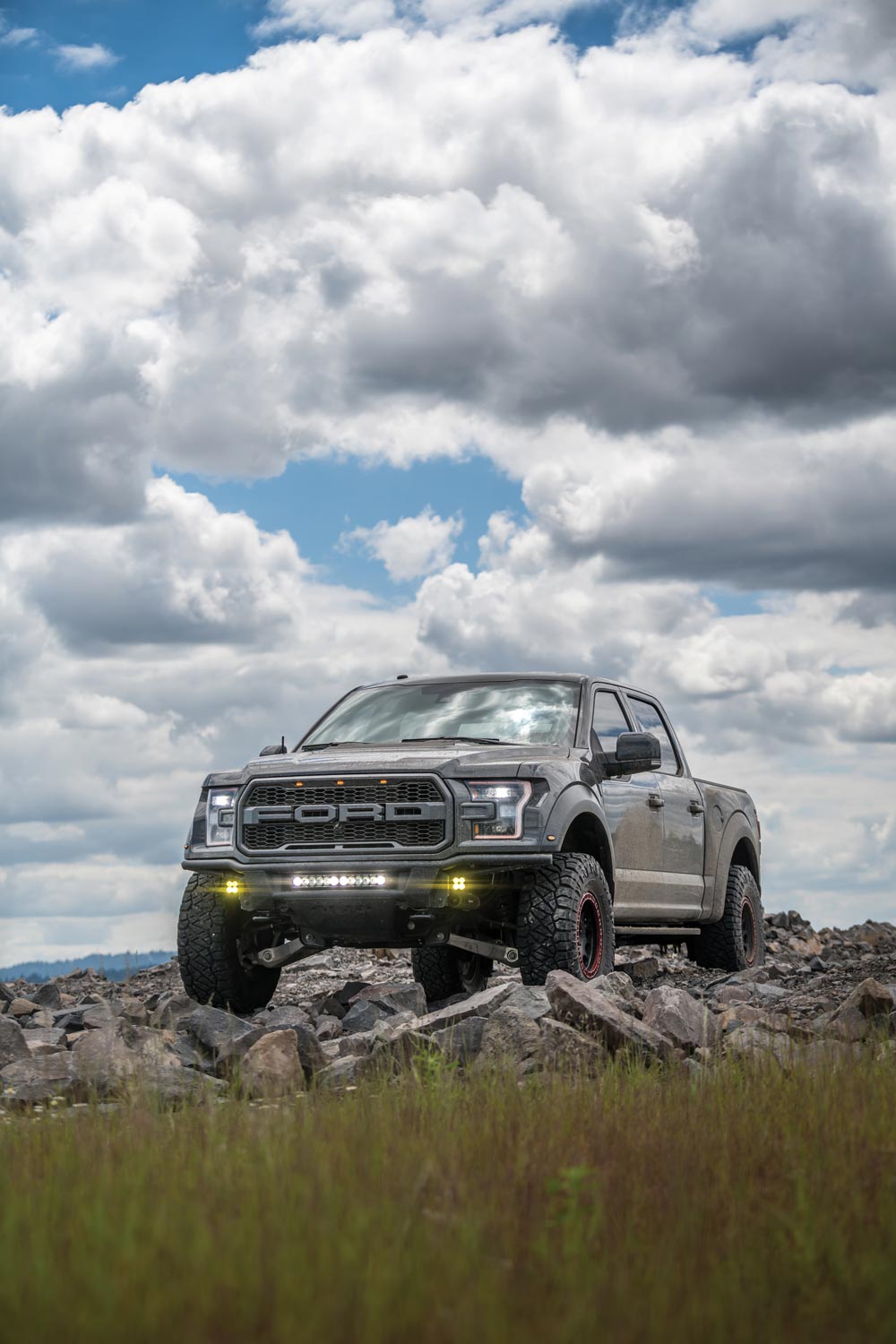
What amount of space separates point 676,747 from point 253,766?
4.57 metres

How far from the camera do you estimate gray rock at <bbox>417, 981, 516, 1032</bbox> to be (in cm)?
844

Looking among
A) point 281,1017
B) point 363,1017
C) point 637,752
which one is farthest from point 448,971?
point 363,1017

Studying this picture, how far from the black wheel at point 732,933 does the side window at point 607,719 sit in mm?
2914

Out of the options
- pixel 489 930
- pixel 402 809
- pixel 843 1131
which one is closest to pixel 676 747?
pixel 489 930

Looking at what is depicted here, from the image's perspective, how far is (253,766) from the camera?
33.2 feet

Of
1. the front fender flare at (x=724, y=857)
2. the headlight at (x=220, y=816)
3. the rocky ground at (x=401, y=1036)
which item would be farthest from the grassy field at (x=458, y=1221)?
the front fender flare at (x=724, y=857)

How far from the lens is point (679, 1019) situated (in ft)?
27.4

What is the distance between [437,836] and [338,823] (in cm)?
66

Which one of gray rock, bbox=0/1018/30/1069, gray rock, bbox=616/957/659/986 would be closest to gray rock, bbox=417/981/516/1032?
gray rock, bbox=0/1018/30/1069

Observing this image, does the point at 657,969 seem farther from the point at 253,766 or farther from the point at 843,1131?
the point at 843,1131

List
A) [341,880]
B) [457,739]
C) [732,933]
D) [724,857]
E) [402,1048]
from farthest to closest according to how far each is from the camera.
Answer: [732,933] < [724,857] < [457,739] < [341,880] < [402,1048]

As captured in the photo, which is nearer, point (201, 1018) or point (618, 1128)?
point (618, 1128)

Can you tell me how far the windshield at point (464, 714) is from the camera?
10773 millimetres

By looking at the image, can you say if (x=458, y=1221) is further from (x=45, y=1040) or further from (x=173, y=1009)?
(x=173, y=1009)
